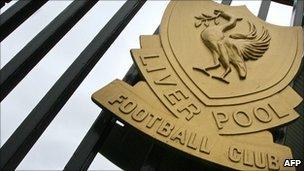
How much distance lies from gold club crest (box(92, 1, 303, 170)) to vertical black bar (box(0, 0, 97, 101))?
36 centimetres

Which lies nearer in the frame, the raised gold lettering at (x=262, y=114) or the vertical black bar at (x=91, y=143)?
the vertical black bar at (x=91, y=143)

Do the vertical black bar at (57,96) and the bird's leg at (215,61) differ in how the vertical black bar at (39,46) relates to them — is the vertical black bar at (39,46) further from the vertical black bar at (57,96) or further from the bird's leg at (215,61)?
the bird's leg at (215,61)

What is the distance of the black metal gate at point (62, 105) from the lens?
1.63 metres

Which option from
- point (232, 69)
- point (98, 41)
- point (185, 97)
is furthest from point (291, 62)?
point (98, 41)

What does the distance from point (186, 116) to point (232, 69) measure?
472mm

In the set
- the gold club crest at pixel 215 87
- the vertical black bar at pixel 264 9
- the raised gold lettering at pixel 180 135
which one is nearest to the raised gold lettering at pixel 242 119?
the gold club crest at pixel 215 87

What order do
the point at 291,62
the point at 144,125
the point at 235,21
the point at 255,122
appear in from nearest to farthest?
the point at 144,125 → the point at 255,122 → the point at 291,62 → the point at 235,21

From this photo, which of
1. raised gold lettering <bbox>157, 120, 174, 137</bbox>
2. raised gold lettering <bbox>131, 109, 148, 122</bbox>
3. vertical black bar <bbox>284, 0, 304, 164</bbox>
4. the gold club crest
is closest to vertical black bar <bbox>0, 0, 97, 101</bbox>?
the gold club crest

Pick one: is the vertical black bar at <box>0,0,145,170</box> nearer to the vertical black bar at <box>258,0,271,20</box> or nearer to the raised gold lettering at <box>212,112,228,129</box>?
the raised gold lettering at <box>212,112,228,129</box>

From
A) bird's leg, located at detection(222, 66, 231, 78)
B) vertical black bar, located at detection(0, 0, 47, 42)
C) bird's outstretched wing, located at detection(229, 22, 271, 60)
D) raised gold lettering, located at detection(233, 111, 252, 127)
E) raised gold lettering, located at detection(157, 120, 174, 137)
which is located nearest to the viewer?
raised gold lettering, located at detection(157, 120, 174, 137)

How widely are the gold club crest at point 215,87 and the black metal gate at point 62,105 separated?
11 cm

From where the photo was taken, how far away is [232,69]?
2111mm

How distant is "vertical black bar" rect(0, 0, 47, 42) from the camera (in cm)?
195

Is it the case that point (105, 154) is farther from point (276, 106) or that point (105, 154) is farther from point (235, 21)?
point (235, 21)
